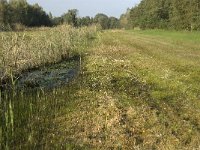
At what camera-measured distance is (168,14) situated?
286 feet

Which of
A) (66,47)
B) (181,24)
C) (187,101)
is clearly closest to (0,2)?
(181,24)

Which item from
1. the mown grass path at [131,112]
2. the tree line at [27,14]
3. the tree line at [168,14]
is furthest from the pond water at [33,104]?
the tree line at [27,14]

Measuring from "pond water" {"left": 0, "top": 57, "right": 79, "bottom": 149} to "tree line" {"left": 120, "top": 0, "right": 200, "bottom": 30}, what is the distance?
47.4 meters

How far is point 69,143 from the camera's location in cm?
895

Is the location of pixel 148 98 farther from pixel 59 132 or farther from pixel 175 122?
pixel 59 132

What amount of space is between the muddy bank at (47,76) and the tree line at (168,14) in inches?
1749

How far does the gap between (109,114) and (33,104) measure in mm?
2008

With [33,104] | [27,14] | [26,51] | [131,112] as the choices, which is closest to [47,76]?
[26,51]

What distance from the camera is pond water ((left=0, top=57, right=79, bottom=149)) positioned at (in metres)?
8.70

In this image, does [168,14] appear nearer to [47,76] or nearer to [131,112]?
[47,76]

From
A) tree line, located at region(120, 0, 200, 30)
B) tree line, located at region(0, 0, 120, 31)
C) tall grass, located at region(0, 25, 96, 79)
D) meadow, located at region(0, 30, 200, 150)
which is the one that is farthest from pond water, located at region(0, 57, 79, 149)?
tree line, located at region(0, 0, 120, 31)

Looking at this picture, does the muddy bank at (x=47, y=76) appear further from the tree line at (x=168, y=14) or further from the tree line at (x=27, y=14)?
the tree line at (x=27, y=14)

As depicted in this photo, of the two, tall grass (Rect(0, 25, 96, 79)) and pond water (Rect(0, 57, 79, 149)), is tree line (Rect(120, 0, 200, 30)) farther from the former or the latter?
pond water (Rect(0, 57, 79, 149))

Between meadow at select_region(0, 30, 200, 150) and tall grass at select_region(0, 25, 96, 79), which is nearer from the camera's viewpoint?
meadow at select_region(0, 30, 200, 150)
